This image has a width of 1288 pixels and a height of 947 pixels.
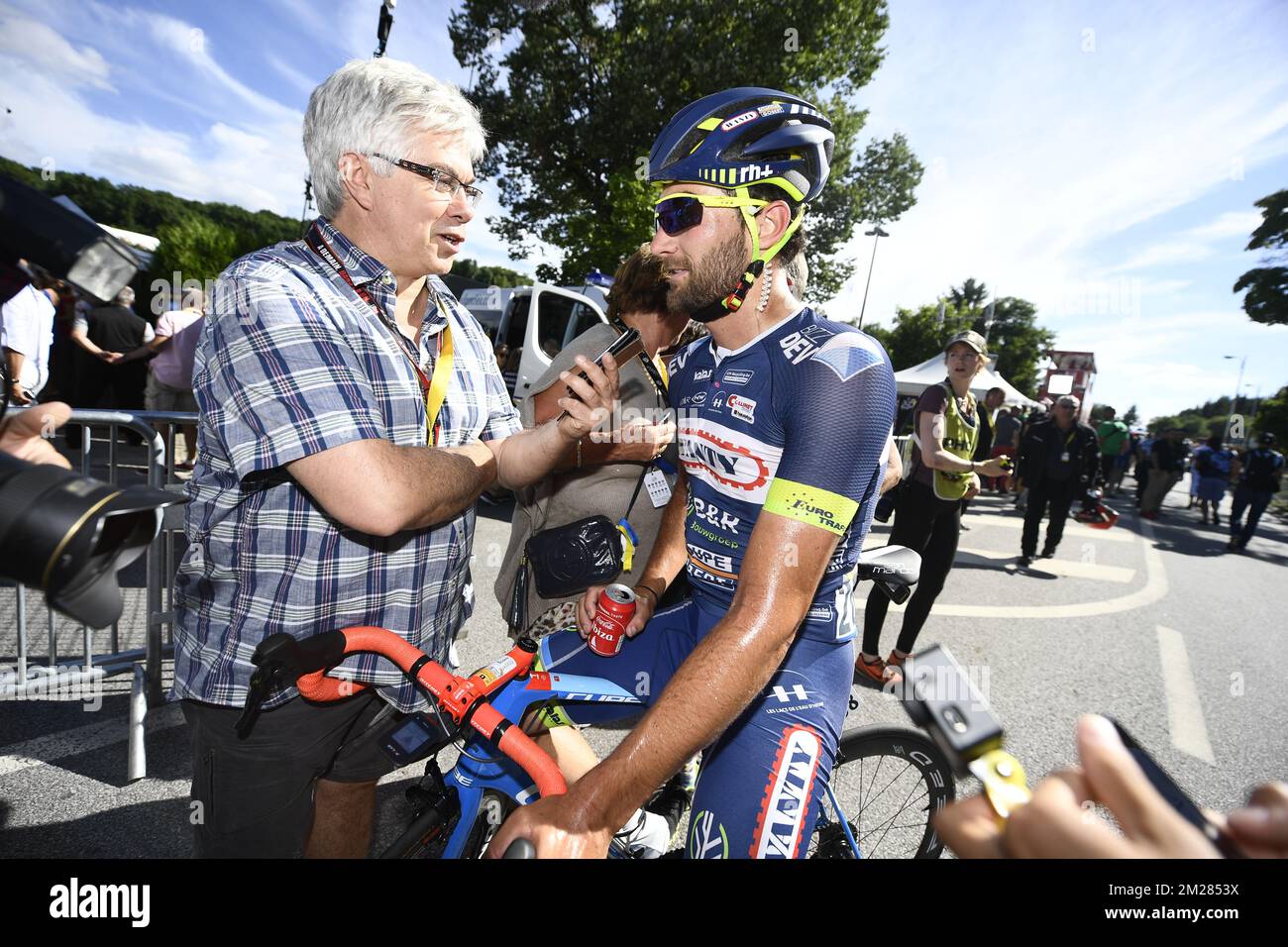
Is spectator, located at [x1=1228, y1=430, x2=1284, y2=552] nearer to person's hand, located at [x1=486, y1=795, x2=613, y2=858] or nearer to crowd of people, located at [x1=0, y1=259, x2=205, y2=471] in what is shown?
person's hand, located at [x1=486, y1=795, x2=613, y2=858]

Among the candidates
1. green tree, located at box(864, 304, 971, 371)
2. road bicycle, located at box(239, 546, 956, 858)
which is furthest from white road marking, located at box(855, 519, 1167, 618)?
green tree, located at box(864, 304, 971, 371)

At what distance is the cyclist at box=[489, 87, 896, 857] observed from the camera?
135 centimetres

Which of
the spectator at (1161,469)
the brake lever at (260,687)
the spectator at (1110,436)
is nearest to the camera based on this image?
the brake lever at (260,687)

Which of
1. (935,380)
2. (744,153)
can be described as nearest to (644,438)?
(744,153)

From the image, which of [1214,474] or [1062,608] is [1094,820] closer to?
[1062,608]

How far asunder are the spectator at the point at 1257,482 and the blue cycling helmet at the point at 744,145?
1606 cm

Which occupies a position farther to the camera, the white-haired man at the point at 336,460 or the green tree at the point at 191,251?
the green tree at the point at 191,251

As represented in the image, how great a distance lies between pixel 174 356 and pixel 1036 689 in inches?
369

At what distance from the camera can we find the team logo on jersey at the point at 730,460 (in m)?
1.83

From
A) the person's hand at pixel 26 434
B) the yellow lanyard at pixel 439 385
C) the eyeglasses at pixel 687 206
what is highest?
the eyeglasses at pixel 687 206

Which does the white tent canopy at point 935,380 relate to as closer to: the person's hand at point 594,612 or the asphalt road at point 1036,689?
the asphalt road at point 1036,689

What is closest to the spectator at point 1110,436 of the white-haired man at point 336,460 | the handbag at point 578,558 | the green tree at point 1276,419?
the handbag at point 578,558

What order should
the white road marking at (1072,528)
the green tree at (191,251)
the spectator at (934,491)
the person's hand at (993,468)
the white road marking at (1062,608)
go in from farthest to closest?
the green tree at (191,251), the white road marking at (1072,528), the white road marking at (1062,608), the person's hand at (993,468), the spectator at (934,491)
